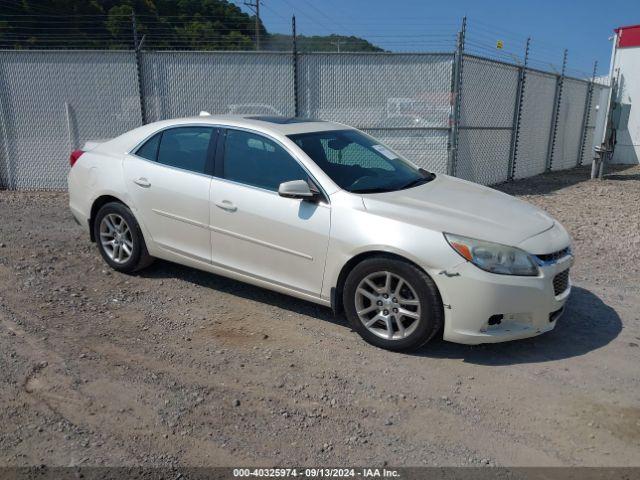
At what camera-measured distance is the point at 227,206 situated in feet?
14.8

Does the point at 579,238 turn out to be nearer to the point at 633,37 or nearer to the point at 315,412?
the point at 315,412

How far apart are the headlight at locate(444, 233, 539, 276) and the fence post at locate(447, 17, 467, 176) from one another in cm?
587

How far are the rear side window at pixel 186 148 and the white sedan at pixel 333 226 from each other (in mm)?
13

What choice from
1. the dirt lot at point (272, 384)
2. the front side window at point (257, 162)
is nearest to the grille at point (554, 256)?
the dirt lot at point (272, 384)

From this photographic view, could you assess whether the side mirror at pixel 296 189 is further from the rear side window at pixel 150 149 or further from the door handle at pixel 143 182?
Answer: the rear side window at pixel 150 149

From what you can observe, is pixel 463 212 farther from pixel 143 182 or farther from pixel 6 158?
pixel 6 158

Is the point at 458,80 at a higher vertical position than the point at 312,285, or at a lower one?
higher

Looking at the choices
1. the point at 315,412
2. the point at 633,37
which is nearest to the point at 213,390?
the point at 315,412

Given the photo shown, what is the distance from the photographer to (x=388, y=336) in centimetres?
396

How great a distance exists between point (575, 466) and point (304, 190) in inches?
95.5

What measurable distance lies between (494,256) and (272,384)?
1683 mm

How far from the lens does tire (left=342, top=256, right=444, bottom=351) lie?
3748mm

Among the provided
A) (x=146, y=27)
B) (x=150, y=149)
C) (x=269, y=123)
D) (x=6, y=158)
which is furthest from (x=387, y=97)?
(x=6, y=158)

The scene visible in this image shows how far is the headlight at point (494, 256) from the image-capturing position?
366 cm
